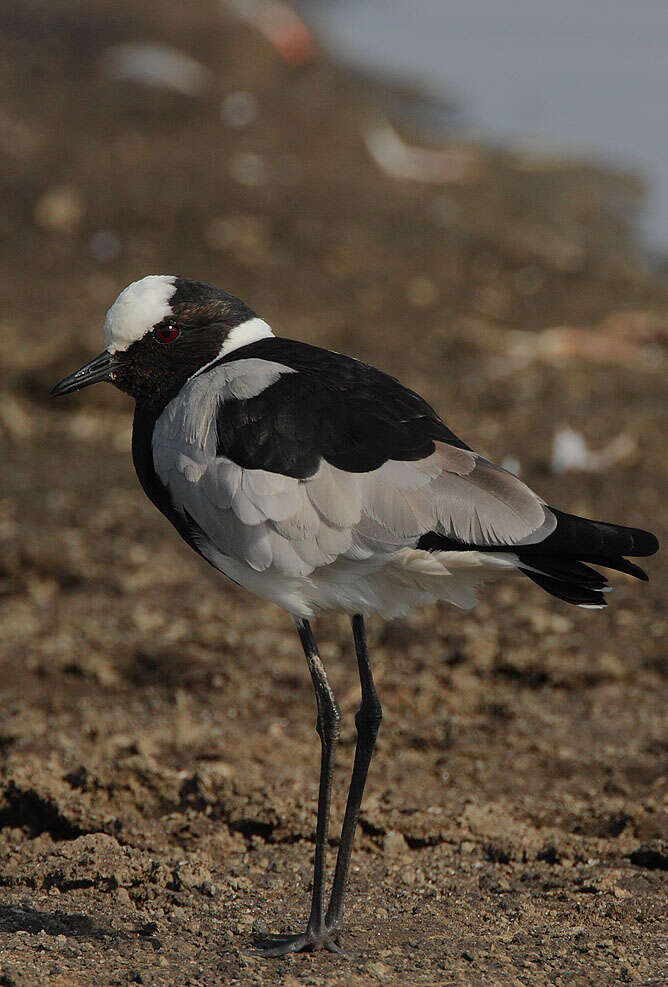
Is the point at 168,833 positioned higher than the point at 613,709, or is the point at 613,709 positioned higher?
the point at 613,709

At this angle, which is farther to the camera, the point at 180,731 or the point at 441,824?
the point at 180,731

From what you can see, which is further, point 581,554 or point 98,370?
point 98,370

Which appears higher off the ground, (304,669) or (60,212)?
(60,212)

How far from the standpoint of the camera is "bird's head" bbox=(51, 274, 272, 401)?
361 cm

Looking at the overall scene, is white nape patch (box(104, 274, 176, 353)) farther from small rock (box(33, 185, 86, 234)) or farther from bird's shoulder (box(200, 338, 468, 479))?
small rock (box(33, 185, 86, 234))

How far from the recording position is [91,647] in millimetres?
5352

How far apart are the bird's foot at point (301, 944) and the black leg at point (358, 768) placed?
0.03 metres

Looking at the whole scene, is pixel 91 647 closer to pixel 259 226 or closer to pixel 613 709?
pixel 613 709

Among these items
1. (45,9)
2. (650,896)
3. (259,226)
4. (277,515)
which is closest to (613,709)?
(650,896)

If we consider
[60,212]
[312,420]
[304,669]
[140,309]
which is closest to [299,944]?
[312,420]

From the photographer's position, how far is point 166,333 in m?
3.63

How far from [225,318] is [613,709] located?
234cm

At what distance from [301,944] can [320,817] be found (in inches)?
12.8

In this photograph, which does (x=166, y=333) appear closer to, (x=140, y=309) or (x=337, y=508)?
(x=140, y=309)
